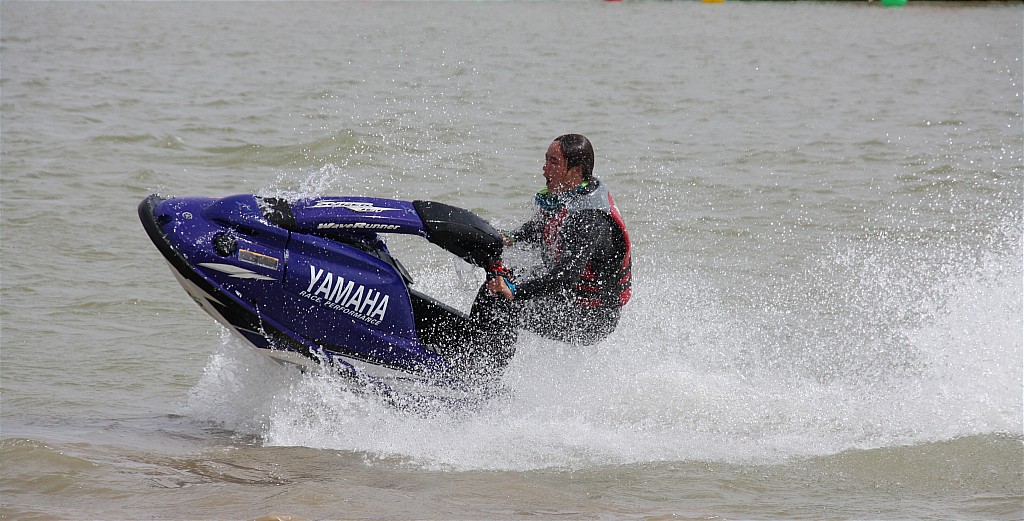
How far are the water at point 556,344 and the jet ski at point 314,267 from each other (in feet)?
0.92

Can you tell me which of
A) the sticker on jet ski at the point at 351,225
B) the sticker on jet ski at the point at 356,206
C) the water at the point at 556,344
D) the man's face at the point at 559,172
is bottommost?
the water at the point at 556,344

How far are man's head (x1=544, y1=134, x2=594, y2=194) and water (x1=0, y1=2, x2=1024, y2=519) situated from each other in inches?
Answer: 38.5

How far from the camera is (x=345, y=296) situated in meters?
4.63

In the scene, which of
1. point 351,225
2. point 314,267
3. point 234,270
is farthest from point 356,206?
point 234,270

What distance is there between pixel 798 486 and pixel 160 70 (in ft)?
49.3

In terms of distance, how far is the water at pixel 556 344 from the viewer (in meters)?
4.47

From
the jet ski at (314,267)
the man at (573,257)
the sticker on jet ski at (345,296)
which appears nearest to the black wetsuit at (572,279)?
the man at (573,257)

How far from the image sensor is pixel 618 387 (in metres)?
5.61

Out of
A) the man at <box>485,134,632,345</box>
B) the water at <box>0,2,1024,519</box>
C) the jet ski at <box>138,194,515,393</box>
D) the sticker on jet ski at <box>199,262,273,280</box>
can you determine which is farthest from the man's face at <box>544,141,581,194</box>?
the sticker on jet ski at <box>199,262,273,280</box>

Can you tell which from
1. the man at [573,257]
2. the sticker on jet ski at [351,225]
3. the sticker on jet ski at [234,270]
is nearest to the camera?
the sticker on jet ski at [234,270]

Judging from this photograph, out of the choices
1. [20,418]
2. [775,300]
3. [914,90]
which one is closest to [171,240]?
[20,418]

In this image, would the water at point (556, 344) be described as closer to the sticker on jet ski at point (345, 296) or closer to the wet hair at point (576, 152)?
the sticker on jet ski at point (345, 296)

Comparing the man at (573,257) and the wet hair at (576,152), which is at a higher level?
the wet hair at (576,152)

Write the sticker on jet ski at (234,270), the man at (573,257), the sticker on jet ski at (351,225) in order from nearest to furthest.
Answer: the sticker on jet ski at (234,270) < the sticker on jet ski at (351,225) < the man at (573,257)
